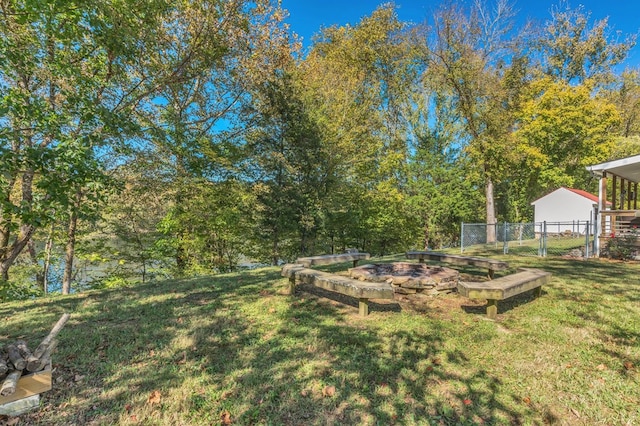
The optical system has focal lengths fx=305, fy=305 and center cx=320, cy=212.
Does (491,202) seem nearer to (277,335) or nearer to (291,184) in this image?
(291,184)

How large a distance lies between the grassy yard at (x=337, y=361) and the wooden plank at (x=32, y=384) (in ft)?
0.55

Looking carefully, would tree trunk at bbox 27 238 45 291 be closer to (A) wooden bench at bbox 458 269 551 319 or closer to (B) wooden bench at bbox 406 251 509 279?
(B) wooden bench at bbox 406 251 509 279

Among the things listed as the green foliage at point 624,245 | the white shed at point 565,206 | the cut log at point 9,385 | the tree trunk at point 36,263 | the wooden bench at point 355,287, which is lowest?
the tree trunk at point 36,263

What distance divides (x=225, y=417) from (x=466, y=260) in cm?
552

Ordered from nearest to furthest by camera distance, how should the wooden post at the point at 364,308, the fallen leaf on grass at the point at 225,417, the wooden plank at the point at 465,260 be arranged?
the fallen leaf on grass at the point at 225,417 < the wooden post at the point at 364,308 < the wooden plank at the point at 465,260

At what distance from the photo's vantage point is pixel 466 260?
20.6ft

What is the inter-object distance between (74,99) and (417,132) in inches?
672

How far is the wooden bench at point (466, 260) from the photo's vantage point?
18.4ft

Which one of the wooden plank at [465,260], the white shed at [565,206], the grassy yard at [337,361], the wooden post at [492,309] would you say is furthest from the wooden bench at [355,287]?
the white shed at [565,206]

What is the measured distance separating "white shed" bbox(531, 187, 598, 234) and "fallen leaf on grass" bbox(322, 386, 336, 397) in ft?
83.8

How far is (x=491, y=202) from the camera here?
1700cm

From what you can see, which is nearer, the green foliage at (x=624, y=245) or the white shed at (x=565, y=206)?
the green foliage at (x=624, y=245)

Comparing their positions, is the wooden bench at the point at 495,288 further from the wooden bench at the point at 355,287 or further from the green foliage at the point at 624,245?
the green foliage at the point at 624,245

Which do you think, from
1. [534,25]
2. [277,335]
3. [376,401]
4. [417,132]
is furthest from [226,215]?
[534,25]
